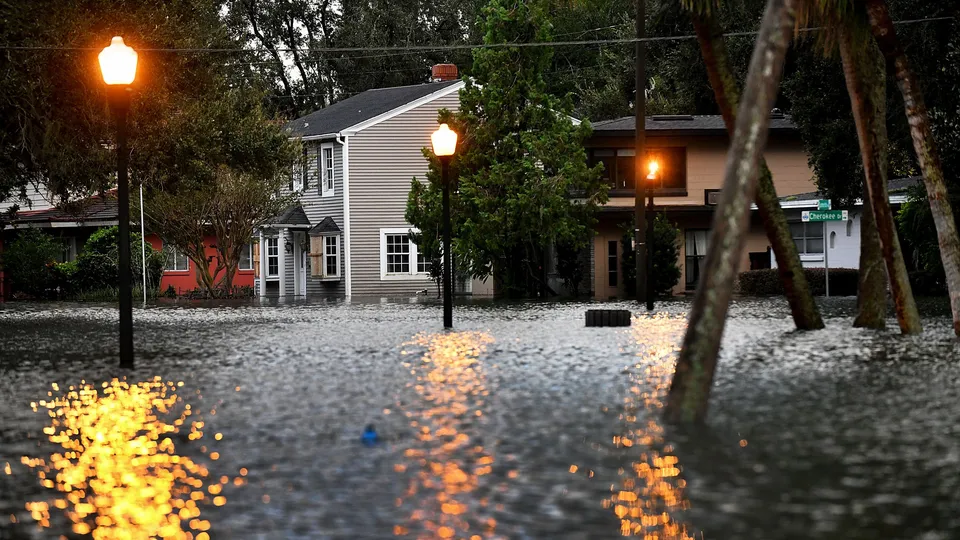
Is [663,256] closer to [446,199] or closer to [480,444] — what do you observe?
[446,199]

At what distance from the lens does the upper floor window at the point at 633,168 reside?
5750cm

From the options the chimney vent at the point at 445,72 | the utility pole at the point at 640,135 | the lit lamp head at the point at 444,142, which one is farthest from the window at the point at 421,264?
the lit lamp head at the point at 444,142

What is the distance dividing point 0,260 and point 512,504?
1951 inches

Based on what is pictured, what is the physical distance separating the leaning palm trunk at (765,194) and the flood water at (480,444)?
3.21 m

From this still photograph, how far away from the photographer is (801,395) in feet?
47.4

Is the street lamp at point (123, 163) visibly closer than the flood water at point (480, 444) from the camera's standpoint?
No

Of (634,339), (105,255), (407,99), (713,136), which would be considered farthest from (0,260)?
(634,339)

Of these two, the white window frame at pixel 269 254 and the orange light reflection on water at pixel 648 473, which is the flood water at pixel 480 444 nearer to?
the orange light reflection on water at pixel 648 473

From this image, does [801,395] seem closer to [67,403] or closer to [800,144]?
[67,403]

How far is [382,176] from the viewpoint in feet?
196

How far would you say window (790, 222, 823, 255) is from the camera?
5888 centimetres

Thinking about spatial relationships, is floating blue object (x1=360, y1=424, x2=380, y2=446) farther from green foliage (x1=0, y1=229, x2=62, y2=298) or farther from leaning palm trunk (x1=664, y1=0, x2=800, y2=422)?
green foliage (x1=0, y1=229, x2=62, y2=298)

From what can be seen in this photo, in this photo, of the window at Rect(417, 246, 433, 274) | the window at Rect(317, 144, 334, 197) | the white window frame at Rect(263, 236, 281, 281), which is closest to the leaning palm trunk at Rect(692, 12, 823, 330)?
the window at Rect(417, 246, 433, 274)

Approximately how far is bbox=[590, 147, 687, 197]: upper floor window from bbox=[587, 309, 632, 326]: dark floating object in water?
2804 cm
